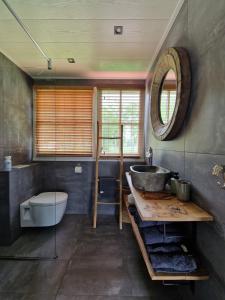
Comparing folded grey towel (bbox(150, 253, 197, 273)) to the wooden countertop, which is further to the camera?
folded grey towel (bbox(150, 253, 197, 273))

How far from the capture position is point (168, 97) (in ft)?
5.60

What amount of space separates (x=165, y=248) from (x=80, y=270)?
0.99 metres

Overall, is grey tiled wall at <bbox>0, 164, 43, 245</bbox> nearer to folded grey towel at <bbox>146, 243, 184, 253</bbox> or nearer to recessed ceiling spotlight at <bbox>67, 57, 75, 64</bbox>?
recessed ceiling spotlight at <bbox>67, 57, 75, 64</bbox>

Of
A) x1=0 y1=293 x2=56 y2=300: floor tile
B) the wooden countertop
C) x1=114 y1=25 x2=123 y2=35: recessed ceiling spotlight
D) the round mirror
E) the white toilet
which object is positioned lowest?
x1=0 y1=293 x2=56 y2=300: floor tile

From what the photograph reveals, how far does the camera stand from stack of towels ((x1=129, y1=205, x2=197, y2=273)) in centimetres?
119

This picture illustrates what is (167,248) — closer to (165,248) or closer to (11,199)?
(165,248)

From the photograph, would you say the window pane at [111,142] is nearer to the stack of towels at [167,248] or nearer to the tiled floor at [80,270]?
the tiled floor at [80,270]

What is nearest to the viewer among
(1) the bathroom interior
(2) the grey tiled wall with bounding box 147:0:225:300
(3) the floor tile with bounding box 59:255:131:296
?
(2) the grey tiled wall with bounding box 147:0:225:300

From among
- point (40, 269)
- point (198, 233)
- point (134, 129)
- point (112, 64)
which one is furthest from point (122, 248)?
point (112, 64)

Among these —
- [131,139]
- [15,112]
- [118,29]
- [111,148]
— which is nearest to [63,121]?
[15,112]

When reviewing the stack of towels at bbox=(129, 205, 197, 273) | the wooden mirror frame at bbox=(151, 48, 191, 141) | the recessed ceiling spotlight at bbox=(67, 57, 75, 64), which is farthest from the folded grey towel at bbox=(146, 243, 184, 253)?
the recessed ceiling spotlight at bbox=(67, 57, 75, 64)

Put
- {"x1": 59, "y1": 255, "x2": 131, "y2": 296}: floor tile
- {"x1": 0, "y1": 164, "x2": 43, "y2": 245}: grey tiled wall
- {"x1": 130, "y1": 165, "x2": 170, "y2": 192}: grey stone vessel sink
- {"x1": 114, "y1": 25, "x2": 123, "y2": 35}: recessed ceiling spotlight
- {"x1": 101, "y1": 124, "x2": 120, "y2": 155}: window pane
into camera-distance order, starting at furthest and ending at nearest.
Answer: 1. {"x1": 101, "y1": 124, "x2": 120, "y2": 155}: window pane
2. {"x1": 0, "y1": 164, "x2": 43, "y2": 245}: grey tiled wall
3. {"x1": 114, "y1": 25, "x2": 123, "y2": 35}: recessed ceiling spotlight
4. {"x1": 59, "y1": 255, "x2": 131, "y2": 296}: floor tile
5. {"x1": 130, "y1": 165, "x2": 170, "y2": 192}: grey stone vessel sink

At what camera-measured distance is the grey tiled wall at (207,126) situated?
0.98 m

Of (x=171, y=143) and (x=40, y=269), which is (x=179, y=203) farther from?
(x=40, y=269)
